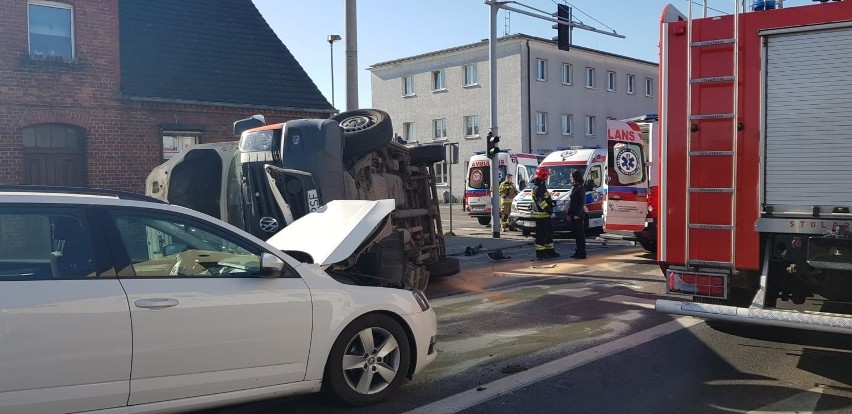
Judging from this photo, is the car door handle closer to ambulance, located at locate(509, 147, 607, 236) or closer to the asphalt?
the asphalt

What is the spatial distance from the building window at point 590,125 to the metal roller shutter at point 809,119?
38.0 m

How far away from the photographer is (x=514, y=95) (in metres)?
38.6

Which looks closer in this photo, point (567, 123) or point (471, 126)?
Result: point (471, 126)

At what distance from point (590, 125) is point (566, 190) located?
24.3 meters

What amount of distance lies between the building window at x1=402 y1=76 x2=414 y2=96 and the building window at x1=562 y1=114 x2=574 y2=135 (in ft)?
31.6

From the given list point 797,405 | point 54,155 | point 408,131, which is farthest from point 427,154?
point 408,131

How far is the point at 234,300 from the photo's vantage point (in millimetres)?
4312

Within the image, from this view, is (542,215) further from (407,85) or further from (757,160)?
(407,85)

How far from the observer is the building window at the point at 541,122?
39.6 meters

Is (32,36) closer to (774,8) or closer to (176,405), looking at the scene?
(176,405)

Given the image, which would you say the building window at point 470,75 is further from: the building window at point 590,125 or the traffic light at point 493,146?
the traffic light at point 493,146

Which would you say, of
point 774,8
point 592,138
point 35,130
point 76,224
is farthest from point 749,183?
point 592,138

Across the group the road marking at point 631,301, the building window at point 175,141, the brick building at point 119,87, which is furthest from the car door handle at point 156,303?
the building window at point 175,141

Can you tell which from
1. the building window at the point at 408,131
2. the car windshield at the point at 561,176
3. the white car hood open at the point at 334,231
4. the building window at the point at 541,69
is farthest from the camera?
the building window at the point at 408,131
